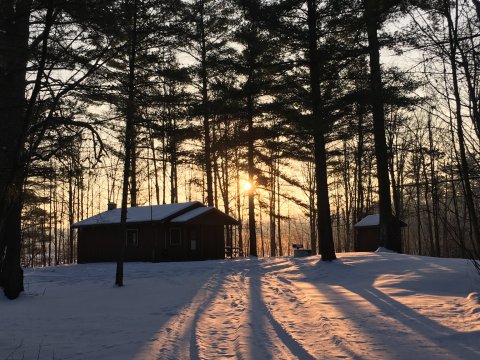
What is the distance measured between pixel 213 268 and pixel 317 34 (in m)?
11.4

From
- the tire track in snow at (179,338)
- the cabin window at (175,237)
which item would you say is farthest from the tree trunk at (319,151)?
the cabin window at (175,237)

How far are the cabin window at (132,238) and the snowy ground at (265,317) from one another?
1272 centimetres

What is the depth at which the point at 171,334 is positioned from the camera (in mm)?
7328

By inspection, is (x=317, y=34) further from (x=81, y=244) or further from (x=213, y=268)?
(x=81, y=244)

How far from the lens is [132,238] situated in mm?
28031

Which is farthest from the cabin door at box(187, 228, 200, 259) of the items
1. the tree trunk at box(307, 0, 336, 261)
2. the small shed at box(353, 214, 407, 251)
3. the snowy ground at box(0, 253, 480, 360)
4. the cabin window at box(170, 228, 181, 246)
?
the snowy ground at box(0, 253, 480, 360)

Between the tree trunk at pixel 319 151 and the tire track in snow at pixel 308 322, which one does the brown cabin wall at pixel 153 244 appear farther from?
the tire track in snow at pixel 308 322

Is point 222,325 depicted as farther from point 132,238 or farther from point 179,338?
point 132,238

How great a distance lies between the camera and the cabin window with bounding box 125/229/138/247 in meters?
27.9

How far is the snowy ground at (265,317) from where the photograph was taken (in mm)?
6142

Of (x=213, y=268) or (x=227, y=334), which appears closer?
(x=227, y=334)

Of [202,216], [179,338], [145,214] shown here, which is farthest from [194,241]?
[179,338]

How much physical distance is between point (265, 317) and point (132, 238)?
2102 cm

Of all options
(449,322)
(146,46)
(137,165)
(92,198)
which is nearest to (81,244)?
(137,165)
